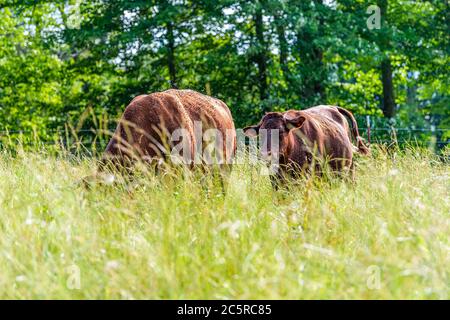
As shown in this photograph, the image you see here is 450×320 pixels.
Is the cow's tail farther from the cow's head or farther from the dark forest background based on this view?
the dark forest background

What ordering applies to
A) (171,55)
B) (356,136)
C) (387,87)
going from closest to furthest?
1. (356,136)
2. (171,55)
3. (387,87)

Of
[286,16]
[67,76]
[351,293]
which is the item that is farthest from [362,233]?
[67,76]

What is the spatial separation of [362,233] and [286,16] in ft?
39.4

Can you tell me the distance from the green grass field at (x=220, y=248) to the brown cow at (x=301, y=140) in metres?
1.51

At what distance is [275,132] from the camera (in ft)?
22.9

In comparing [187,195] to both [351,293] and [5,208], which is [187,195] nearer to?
[5,208]

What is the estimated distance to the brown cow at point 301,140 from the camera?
23.0 ft

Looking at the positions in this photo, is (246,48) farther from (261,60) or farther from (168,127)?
(168,127)

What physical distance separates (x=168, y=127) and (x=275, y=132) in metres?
1.18

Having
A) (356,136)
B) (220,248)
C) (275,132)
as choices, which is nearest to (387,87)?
(356,136)

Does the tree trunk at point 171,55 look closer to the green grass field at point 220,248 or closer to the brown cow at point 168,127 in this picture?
the brown cow at point 168,127

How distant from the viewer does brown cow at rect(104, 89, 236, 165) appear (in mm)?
6222

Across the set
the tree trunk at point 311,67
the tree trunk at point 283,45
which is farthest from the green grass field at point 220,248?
the tree trunk at point 283,45
